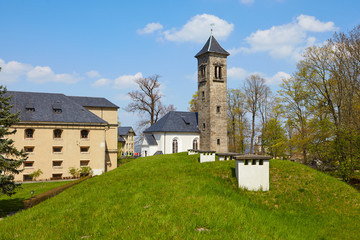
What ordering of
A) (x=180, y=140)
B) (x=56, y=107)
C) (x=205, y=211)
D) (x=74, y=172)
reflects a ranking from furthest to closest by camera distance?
(x=180, y=140)
(x=56, y=107)
(x=74, y=172)
(x=205, y=211)

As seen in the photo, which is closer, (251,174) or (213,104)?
(251,174)

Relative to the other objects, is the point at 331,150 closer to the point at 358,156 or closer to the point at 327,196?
the point at 358,156

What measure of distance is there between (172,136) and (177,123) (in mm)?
2527

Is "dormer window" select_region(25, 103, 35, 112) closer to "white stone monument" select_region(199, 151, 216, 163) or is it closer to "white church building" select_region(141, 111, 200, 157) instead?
"white church building" select_region(141, 111, 200, 157)

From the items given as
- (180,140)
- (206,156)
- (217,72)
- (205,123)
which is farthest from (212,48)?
(206,156)

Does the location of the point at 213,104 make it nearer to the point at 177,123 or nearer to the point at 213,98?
the point at 213,98

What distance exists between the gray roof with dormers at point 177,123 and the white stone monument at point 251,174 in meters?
29.1

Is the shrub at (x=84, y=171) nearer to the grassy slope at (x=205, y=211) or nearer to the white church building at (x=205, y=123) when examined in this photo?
the white church building at (x=205, y=123)

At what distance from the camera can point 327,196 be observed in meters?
13.2

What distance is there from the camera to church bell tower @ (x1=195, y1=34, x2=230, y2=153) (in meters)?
42.6

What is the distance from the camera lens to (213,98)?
42.8 meters

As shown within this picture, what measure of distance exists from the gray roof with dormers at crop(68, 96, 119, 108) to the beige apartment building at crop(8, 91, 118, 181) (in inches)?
229

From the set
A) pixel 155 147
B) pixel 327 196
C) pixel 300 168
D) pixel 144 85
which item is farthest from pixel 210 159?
pixel 144 85

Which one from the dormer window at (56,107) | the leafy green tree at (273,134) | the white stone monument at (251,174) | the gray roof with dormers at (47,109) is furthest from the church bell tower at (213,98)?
the white stone monument at (251,174)
